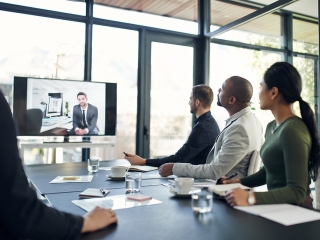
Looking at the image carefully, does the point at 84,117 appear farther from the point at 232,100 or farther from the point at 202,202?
the point at 202,202

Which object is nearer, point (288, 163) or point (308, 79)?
point (288, 163)

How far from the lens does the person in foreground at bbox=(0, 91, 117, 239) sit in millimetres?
793

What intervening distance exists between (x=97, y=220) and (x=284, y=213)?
672 millimetres

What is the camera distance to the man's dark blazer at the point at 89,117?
4.20 meters

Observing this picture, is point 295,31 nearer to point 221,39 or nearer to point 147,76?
point 221,39

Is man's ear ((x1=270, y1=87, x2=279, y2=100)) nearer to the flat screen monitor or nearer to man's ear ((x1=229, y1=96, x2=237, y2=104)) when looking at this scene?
man's ear ((x1=229, y1=96, x2=237, y2=104))

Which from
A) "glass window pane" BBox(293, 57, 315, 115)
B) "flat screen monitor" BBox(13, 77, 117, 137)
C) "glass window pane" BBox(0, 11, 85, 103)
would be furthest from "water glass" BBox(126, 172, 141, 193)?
"glass window pane" BBox(0, 11, 85, 103)

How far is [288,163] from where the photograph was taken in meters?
1.33

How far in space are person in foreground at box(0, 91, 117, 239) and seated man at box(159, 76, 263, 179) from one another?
3.89ft

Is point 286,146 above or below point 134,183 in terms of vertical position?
above

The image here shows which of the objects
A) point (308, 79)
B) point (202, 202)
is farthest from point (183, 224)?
point (308, 79)

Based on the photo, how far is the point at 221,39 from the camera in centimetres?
517

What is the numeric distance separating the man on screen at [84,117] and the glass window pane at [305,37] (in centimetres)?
259

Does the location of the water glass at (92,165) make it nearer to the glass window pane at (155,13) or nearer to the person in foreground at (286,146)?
the person in foreground at (286,146)
